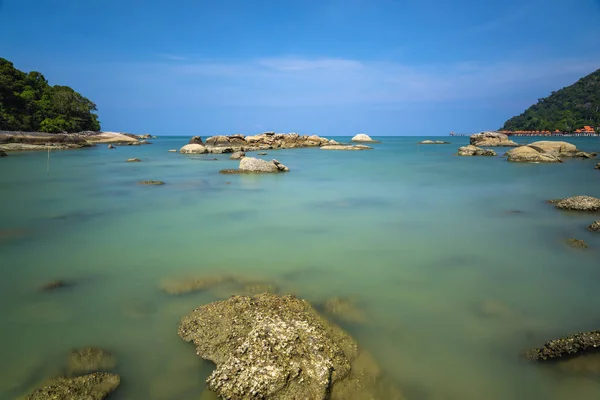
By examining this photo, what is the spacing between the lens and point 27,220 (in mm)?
7746

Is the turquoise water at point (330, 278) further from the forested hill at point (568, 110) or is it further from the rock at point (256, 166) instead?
the forested hill at point (568, 110)

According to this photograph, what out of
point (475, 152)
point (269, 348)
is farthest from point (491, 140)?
point (269, 348)

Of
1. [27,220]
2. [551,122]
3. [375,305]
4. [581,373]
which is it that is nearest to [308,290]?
[375,305]

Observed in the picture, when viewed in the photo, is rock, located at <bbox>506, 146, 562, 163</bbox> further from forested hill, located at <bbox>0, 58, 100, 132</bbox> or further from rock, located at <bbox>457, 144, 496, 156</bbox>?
forested hill, located at <bbox>0, 58, 100, 132</bbox>

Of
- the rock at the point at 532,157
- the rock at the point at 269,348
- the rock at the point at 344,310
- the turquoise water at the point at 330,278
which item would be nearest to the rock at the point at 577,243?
the turquoise water at the point at 330,278

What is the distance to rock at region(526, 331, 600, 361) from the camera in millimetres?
2889

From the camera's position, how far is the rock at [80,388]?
2.40 m

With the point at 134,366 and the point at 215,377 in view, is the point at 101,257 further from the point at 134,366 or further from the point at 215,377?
the point at 215,377

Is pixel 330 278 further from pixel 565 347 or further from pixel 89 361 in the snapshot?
pixel 89 361

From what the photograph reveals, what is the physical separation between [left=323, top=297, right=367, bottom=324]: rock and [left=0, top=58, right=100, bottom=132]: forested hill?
176 feet

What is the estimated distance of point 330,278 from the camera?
15.0 ft

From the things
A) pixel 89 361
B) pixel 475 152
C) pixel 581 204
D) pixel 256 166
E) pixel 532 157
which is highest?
pixel 475 152

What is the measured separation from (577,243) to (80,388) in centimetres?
714

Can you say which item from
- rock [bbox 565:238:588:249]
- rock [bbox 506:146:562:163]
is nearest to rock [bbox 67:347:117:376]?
rock [bbox 565:238:588:249]
